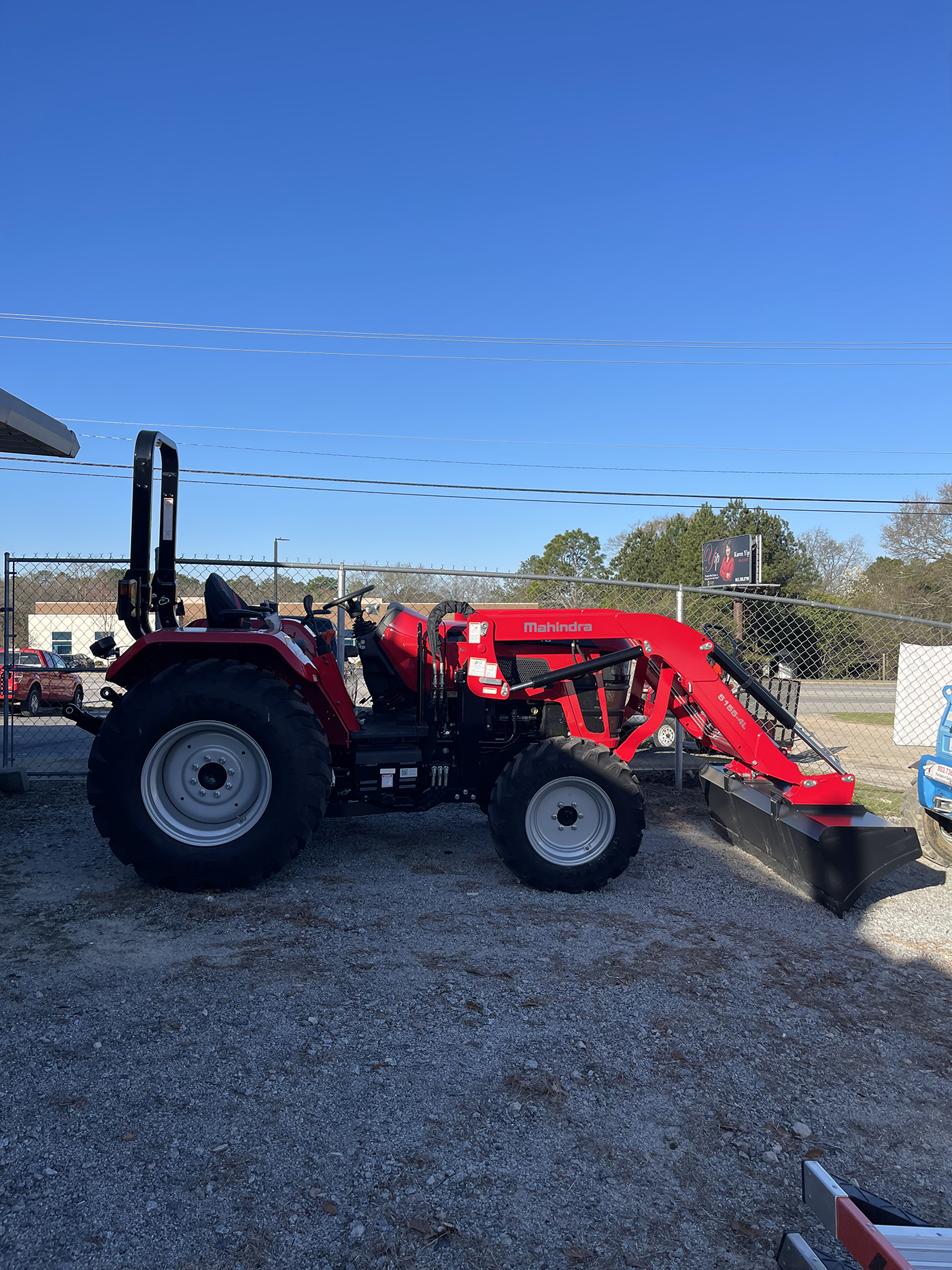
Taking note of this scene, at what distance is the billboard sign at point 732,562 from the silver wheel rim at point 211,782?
15.9 metres

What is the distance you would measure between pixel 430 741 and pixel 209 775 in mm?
1343

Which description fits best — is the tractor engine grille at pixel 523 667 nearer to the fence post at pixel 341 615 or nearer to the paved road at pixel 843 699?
the fence post at pixel 341 615

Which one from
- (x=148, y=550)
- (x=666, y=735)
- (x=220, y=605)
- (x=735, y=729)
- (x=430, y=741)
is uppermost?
(x=148, y=550)

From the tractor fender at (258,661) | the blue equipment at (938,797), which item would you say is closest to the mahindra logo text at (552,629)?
the tractor fender at (258,661)

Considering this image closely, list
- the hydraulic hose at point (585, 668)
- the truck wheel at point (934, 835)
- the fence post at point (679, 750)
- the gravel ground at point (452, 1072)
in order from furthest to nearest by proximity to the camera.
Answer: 1. the fence post at point (679, 750)
2. the truck wheel at point (934, 835)
3. the hydraulic hose at point (585, 668)
4. the gravel ground at point (452, 1072)

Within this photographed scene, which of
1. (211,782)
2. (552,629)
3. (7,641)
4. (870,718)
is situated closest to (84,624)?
(7,641)

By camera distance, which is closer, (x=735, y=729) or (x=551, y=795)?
(x=551, y=795)

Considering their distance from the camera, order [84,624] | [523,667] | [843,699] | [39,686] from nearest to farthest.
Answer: [523,667] → [84,624] → [39,686] → [843,699]

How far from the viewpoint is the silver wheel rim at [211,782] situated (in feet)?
15.4

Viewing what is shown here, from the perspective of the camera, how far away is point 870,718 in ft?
52.4

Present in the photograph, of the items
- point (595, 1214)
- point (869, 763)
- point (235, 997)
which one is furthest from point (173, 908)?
point (869, 763)

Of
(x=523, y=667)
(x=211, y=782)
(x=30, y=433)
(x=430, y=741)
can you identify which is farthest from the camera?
(x=30, y=433)

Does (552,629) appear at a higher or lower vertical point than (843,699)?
higher

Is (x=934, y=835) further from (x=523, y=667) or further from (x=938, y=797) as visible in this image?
(x=523, y=667)
